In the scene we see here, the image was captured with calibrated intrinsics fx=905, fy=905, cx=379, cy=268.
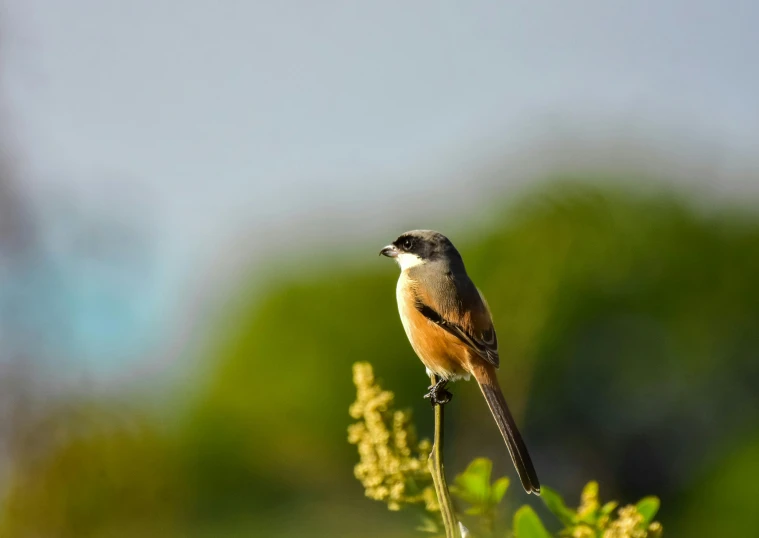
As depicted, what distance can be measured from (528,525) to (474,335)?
112 centimetres

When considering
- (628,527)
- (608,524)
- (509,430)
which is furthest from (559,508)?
(509,430)

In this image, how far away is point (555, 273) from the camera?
49.8 feet

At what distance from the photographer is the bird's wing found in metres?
2.56

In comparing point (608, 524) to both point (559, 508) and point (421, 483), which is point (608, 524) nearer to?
point (559, 508)

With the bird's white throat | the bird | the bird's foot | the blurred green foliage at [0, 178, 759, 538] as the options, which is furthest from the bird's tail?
the blurred green foliage at [0, 178, 759, 538]

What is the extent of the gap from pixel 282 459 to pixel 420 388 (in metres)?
3.45

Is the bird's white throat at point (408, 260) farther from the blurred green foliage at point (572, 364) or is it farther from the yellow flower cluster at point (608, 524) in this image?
the blurred green foliage at point (572, 364)

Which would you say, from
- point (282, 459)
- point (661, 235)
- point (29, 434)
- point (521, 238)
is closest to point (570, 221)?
point (521, 238)

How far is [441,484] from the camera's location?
138cm

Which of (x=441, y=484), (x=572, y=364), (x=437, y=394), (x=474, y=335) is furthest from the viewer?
(x=572, y=364)

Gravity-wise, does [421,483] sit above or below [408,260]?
below

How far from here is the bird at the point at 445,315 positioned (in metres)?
2.54

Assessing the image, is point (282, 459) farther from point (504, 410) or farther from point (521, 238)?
point (504, 410)

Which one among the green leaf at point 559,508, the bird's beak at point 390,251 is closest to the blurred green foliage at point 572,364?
the bird's beak at point 390,251
